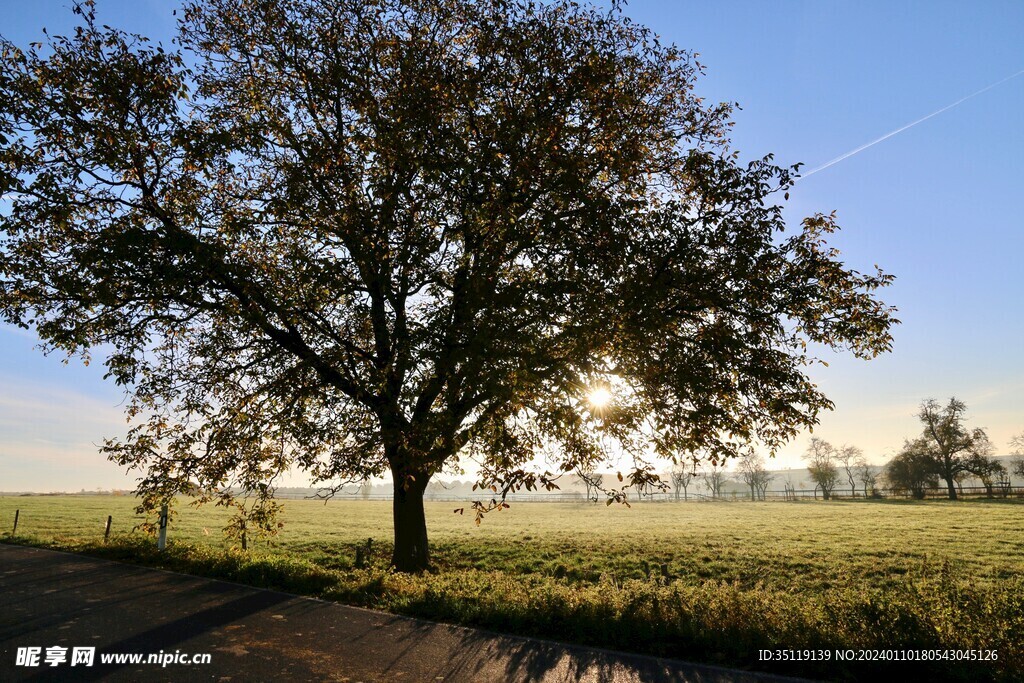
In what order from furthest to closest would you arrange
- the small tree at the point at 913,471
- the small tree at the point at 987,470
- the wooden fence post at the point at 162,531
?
the small tree at the point at 913,471 → the small tree at the point at 987,470 → the wooden fence post at the point at 162,531

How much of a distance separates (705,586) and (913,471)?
77866 millimetres

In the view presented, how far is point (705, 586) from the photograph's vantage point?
34.2 feet

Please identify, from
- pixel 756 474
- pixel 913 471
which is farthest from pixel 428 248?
pixel 756 474

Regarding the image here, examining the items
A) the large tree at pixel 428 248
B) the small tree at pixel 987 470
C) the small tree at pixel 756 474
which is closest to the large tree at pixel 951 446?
the small tree at pixel 987 470

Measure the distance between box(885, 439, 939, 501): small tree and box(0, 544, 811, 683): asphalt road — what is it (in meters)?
77.6

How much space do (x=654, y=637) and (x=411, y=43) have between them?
13199mm

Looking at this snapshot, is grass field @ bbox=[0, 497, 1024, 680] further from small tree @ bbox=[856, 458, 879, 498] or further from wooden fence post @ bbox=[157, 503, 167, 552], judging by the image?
small tree @ bbox=[856, 458, 879, 498]

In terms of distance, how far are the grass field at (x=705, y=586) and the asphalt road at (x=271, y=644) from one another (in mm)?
661

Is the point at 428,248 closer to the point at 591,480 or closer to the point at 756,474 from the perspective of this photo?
the point at 591,480

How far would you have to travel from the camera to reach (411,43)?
13.1 metres

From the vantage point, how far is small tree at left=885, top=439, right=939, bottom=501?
69938mm

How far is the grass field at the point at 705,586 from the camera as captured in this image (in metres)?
6.99

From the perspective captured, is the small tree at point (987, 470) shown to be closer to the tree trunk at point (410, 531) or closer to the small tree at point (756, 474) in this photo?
the small tree at point (756, 474)

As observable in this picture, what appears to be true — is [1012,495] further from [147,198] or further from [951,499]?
[147,198]
